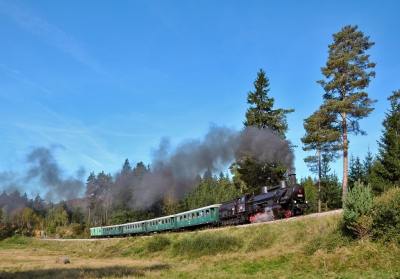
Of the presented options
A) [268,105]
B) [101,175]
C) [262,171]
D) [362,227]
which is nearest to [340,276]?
[362,227]

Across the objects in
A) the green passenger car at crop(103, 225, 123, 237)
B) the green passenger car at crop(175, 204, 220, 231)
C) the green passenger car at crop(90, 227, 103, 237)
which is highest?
the green passenger car at crop(175, 204, 220, 231)

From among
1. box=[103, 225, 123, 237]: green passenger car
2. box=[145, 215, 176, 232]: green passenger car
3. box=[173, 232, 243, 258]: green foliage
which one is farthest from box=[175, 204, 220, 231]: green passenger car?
box=[103, 225, 123, 237]: green passenger car

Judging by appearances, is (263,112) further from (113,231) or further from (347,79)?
(113,231)

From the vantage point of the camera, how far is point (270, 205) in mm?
30703

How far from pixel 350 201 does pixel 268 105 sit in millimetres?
32154

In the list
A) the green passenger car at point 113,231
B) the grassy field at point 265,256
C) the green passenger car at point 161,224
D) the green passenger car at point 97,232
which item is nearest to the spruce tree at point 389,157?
the grassy field at point 265,256

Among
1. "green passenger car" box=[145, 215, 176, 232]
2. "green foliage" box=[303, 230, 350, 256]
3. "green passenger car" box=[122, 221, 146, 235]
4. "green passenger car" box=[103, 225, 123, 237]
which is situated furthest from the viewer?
"green passenger car" box=[103, 225, 123, 237]

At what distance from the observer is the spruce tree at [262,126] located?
45250 millimetres

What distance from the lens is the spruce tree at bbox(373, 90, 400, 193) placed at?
126ft

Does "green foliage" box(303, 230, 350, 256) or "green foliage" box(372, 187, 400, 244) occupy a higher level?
"green foliage" box(372, 187, 400, 244)

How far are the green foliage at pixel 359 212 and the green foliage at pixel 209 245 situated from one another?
10239 mm

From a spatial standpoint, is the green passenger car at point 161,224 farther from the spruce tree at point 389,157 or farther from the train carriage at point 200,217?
the spruce tree at point 389,157

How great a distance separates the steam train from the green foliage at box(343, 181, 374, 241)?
376 inches

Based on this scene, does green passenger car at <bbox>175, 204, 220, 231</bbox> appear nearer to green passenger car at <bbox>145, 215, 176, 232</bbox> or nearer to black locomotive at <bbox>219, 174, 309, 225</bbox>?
green passenger car at <bbox>145, 215, 176, 232</bbox>
